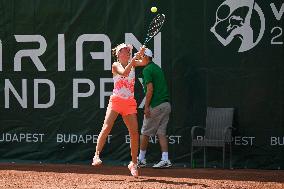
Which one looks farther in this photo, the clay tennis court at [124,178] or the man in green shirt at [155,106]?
the man in green shirt at [155,106]

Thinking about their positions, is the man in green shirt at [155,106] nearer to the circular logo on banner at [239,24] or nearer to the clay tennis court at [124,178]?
the clay tennis court at [124,178]

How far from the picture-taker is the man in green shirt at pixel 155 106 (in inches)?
387

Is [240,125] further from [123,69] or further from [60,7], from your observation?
[60,7]

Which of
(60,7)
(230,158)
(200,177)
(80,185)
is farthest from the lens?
(60,7)

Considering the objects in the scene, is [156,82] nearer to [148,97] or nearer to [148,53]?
[148,97]

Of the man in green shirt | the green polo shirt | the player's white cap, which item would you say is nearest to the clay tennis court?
the man in green shirt

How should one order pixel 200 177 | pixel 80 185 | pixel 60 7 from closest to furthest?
pixel 80 185, pixel 200 177, pixel 60 7

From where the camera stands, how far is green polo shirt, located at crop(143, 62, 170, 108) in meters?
9.82

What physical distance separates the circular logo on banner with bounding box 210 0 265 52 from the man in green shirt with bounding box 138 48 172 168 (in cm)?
114

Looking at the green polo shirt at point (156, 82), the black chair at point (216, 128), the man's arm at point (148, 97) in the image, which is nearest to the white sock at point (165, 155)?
the black chair at point (216, 128)

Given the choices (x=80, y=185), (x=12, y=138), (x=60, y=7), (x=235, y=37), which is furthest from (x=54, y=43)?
(x=80, y=185)

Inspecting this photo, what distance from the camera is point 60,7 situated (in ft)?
35.6

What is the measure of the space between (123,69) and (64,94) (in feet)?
8.71

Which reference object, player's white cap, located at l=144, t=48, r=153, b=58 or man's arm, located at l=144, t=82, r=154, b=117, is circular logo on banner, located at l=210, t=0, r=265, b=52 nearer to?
player's white cap, located at l=144, t=48, r=153, b=58
